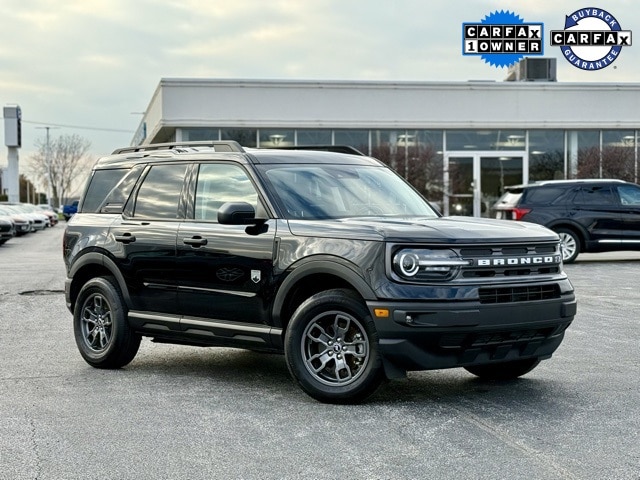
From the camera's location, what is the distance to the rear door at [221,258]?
23.6 feet

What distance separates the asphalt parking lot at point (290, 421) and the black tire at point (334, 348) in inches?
5.9

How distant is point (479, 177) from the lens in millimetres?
39406

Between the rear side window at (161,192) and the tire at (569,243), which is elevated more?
the rear side window at (161,192)

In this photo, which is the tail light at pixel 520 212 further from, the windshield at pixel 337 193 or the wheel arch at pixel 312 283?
the wheel arch at pixel 312 283

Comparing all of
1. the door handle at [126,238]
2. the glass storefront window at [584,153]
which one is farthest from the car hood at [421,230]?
the glass storefront window at [584,153]

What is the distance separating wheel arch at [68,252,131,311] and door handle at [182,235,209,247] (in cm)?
89

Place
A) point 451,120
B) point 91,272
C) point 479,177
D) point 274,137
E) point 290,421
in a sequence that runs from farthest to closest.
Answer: point 451,120 → point 274,137 → point 479,177 → point 91,272 → point 290,421

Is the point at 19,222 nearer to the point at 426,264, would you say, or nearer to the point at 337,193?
the point at 337,193

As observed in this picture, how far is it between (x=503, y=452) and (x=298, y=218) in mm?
2517

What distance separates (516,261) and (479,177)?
3323 centimetres

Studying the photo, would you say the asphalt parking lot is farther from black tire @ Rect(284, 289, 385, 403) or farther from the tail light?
the tail light

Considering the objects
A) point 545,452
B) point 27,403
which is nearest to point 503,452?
point 545,452

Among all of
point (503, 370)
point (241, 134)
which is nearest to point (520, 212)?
point (503, 370)

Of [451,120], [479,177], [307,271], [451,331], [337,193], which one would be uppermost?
[451,120]
